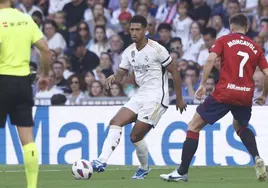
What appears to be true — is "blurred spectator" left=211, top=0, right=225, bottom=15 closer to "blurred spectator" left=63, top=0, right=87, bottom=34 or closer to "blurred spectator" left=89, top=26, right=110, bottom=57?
"blurred spectator" left=89, top=26, right=110, bottom=57

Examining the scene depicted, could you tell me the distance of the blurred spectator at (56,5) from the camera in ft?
76.2

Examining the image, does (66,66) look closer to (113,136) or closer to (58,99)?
(58,99)

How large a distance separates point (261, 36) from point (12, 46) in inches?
421

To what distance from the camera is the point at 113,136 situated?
13.6 meters

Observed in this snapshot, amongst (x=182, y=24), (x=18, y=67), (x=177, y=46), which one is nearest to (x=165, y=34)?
(x=177, y=46)

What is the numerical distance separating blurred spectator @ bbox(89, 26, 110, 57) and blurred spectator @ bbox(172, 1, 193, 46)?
1.54m

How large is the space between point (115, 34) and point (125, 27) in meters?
0.33

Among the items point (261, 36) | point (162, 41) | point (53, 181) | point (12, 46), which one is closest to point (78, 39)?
point (162, 41)

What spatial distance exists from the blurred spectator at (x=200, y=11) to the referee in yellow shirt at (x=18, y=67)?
11.3 metres

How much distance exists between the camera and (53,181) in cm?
1342

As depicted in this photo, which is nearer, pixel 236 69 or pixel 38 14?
pixel 236 69

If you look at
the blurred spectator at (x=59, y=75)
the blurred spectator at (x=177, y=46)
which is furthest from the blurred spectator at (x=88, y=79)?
the blurred spectator at (x=177, y=46)

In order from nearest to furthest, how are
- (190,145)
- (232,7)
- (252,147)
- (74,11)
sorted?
1. (190,145)
2. (252,147)
3. (232,7)
4. (74,11)

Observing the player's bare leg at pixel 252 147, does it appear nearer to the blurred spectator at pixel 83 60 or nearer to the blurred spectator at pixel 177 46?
the blurred spectator at pixel 177 46
